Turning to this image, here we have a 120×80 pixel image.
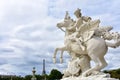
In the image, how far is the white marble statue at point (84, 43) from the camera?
35.2 ft

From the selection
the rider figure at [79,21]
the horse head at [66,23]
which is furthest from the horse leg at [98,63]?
the horse head at [66,23]

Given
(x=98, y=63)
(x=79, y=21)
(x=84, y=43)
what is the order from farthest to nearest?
(x=79, y=21)
(x=84, y=43)
(x=98, y=63)

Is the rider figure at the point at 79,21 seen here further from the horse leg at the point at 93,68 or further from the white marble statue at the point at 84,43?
the horse leg at the point at 93,68

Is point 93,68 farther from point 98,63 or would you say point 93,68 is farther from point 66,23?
point 66,23

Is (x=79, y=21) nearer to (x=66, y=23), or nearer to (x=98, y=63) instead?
(x=66, y=23)

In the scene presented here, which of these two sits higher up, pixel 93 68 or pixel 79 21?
pixel 79 21

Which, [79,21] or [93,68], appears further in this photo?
[79,21]

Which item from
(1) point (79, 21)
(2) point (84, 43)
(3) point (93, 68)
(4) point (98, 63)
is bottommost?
(3) point (93, 68)

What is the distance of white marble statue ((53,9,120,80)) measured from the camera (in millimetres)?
10727

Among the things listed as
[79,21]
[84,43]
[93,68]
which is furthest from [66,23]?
[93,68]

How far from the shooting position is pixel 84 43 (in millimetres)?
11164

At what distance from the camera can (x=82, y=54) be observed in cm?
1147

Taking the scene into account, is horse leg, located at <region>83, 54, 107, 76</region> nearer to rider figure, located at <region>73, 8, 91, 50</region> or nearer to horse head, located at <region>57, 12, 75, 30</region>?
rider figure, located at <region>73, 8, 91, 50</region>

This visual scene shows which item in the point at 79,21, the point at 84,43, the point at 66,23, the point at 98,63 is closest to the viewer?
the point at 98,63
